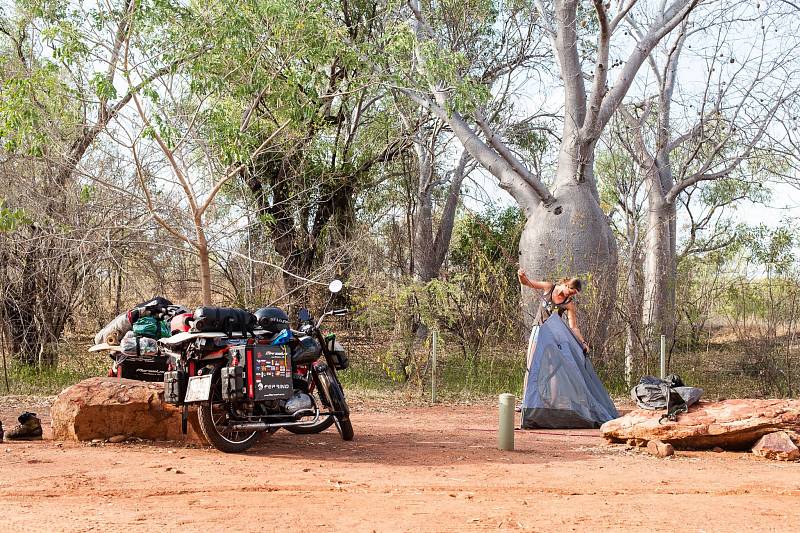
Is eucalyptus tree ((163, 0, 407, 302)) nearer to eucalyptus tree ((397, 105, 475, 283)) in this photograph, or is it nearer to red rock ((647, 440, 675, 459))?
eucalyptus tree ((397, 105, 475, 283))

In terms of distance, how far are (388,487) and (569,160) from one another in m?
10.1

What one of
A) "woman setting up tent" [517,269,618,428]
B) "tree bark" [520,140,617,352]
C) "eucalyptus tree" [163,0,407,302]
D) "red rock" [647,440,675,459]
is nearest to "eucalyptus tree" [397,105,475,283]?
"eucalyptus tree" [163,0,407,302]

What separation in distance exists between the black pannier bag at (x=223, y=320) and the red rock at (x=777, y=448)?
13.3ft

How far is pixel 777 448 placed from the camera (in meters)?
7.38

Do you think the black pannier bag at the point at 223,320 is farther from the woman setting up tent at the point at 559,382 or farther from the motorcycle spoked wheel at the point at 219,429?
the woman setting up tent at the point at 559,382

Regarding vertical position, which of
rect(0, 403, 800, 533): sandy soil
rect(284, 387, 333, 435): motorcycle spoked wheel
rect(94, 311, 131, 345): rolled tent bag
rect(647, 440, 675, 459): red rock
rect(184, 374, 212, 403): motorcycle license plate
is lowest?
rect(0, 403, 800, 533): sandy soil

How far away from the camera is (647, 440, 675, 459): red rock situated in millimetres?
7508

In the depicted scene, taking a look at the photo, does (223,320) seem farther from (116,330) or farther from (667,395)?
(667,395)

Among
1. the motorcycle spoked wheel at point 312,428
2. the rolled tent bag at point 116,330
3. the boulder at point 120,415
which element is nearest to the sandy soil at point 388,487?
the motorcycle spoked wheel at point 312,428

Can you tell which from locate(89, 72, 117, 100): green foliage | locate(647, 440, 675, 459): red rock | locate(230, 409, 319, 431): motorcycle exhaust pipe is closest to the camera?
locate(230, 409, 319, 431): motorcycle exhaust pipe

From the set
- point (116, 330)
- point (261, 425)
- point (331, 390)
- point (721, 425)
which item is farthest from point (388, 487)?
point (116, 330)

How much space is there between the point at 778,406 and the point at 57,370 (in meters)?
10.0

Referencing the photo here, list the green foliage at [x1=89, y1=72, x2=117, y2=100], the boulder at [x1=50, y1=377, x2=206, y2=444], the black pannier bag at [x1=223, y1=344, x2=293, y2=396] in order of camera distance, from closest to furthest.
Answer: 1. the black pannier bag at [x1=223, y1=344, x2=293, y2=396]
2. the boulder at [x1=50, y1=377, x2=206, y2=444]
3. the green foliage at [x1=89, y1=72, x2=117, y2=100]

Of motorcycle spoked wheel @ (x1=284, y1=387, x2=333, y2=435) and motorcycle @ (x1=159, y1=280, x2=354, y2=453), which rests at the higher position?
motorcycle @ (x1=159, y1=280, x2=354, y2=453)
